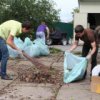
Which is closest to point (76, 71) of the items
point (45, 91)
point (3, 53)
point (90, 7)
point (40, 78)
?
point (40, 78)

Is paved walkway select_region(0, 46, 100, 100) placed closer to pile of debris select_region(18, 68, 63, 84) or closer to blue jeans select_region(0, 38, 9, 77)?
pile of debris select_region(18, 68, 63, 84)

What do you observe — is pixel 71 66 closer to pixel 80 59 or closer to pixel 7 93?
pixel 80 59

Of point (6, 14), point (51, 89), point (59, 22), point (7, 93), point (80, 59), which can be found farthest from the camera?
point (59, 22)

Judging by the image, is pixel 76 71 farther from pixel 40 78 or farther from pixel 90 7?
pixel 90 7

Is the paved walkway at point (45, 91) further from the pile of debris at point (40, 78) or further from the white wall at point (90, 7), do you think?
the white wall at point (90, 7)

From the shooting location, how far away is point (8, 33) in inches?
434

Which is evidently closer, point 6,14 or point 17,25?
point 17,25

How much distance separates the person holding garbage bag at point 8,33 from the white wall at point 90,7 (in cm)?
2273

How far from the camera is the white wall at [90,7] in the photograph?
110ft

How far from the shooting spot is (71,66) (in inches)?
450

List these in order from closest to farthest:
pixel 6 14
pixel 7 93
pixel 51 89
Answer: pixel 7 93
pixel 51 89
pixel 6 14

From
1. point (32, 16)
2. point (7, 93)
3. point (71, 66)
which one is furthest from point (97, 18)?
point (7, 93)

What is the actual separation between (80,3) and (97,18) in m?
3.70

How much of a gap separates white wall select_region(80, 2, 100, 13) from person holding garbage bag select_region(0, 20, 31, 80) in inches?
895
